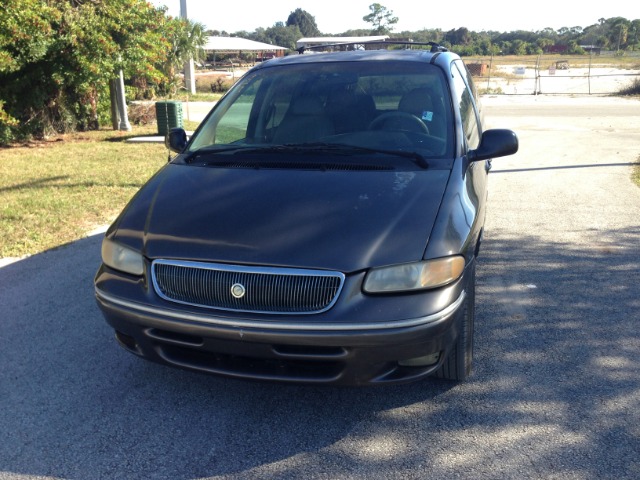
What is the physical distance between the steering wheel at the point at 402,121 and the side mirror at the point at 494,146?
1.14 ft

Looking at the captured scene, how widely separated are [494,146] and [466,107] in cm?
84

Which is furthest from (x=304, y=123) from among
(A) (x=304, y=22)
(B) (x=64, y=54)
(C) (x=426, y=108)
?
(A) (x=304, y=22)

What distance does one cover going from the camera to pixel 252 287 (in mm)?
2811

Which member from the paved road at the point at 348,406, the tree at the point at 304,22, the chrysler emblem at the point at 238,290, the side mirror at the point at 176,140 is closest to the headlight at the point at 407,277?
the chrysler emblem at the point at 238,290

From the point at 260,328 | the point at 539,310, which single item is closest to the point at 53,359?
the point at 260,328

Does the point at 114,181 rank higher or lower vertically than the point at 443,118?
lower

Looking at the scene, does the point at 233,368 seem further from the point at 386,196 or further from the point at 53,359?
the point at 53,359

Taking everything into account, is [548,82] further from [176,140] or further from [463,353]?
[463,353]

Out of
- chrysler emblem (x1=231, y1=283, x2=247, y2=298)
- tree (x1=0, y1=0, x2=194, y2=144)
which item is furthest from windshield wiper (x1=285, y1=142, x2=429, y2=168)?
tree (x1=0, y1=0, x2=194, y2=144)

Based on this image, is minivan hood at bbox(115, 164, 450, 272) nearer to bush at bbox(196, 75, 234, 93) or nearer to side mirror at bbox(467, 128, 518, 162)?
side mirror at bbox(467, 128, 518, 162)

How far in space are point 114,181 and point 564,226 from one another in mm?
5980

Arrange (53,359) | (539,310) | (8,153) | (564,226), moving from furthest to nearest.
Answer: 1. (8,153)
2. (564,226)
3. (539,310)
4. (53,359)

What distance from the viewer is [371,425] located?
3.13 metres

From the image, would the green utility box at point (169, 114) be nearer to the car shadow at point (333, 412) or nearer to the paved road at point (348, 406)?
the paved road at point (348, 406)
